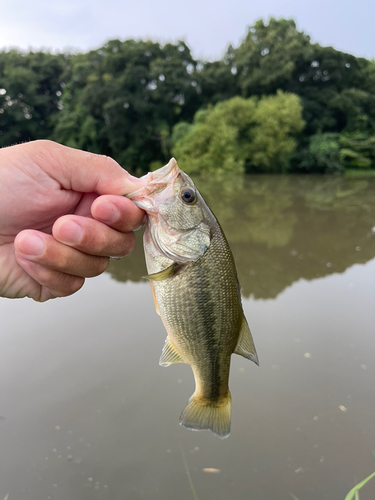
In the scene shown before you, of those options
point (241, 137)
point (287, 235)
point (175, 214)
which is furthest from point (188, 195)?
point (241, 137)

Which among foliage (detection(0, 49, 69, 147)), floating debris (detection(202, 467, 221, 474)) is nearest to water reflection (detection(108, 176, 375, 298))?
floating debris (detection(202, 467, 221, 474))

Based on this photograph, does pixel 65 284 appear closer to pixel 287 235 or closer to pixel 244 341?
pixel 244 341

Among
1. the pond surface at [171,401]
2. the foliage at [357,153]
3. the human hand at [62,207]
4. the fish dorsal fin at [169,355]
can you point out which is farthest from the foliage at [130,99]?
the fish dorsal fin at [169,355]

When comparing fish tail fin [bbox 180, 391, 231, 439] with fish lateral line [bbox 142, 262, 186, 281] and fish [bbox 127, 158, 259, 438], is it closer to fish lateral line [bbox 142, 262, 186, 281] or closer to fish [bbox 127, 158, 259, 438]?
fish [bbox 127, 158, 259, 438]

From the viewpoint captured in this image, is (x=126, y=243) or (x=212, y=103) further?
(x=212, y=103)

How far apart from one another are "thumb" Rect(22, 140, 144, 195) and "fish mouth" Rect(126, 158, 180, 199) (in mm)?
48

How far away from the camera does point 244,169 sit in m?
22.4

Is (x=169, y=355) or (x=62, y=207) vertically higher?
(x=62, y=207)

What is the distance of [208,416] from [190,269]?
0.84 metres

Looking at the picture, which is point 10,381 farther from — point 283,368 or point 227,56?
point 227,56

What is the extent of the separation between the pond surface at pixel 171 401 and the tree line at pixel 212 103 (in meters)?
17.5

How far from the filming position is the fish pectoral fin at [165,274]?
159 centimetres

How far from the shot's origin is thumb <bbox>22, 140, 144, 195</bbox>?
5.46 ft

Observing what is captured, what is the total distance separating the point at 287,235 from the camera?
8008mm
